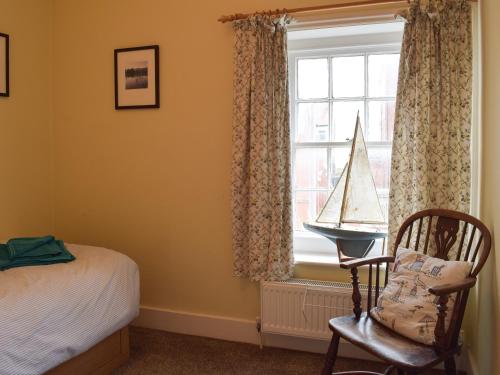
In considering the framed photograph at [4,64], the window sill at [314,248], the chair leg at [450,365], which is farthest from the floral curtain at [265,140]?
the framed photograph at [4,64]

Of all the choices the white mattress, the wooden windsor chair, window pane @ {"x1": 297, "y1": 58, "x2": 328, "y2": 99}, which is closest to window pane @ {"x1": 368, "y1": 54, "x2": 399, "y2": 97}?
window pane @ {"x1": 297, "y1": 58, "x2": 328, "y2": 99}

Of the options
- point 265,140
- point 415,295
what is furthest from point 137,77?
point 415,295

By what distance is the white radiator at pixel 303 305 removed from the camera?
2.38 m

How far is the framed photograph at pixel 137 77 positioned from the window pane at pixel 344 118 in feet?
4.03

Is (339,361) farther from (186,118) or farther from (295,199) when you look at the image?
(186,118)

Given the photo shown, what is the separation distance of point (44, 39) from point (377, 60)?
244cm

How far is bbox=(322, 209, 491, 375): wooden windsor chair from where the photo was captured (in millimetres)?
1583

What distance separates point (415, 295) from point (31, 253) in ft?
6.27

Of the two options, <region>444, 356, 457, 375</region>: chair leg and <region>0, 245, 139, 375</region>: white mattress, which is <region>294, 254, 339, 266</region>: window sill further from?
<region>0, 245, 139, 375</region>: white mattress

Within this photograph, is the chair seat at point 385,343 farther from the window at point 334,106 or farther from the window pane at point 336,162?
the window pane at point 336,162

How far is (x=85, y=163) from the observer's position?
3.05 m

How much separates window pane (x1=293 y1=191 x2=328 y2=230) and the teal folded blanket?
145 centimetres

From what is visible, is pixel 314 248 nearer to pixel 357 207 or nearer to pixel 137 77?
pixel 357 207

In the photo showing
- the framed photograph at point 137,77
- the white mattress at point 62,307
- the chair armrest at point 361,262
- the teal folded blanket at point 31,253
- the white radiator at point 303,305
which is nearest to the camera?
the white mattress at point 62,307
